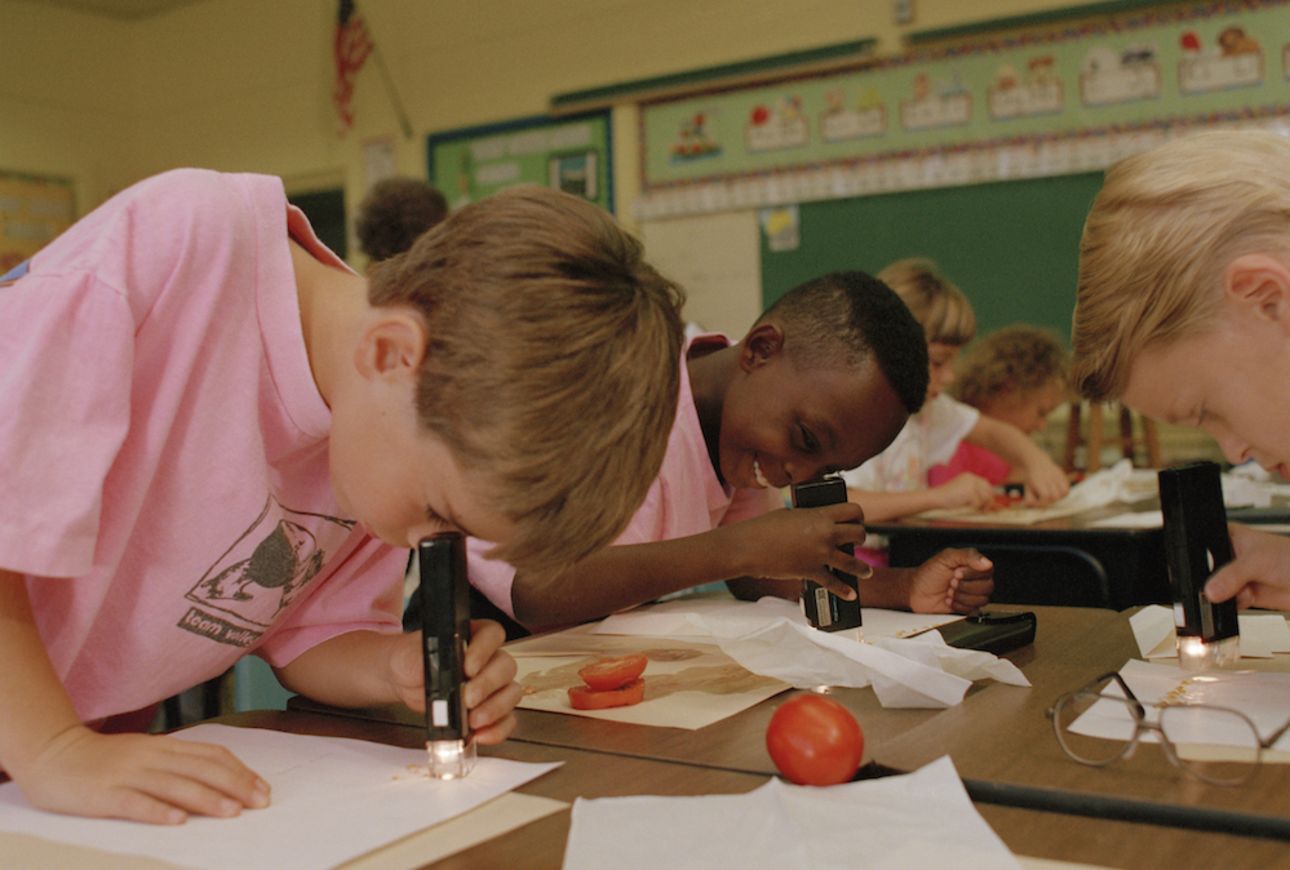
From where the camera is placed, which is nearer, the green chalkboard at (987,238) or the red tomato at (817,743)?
the red tomato at (817,743)

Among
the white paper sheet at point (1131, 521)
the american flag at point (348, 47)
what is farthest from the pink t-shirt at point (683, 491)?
the american flag at point (348, 47)

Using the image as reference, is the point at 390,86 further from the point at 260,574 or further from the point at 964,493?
the point at 260,574

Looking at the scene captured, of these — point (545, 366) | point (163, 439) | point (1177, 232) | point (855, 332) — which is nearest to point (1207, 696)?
point (1177, 232)

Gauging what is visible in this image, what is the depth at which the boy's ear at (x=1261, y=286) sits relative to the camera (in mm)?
893

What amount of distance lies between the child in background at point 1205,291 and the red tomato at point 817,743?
0.44m

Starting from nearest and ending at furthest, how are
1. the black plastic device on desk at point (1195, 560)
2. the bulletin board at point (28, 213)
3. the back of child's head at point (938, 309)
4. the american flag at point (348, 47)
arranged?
1. the black plastic device on desk at point (1195, 560)
2. the back of child's head at point (938, 309)
3. the american flag at point (348, 47)
4. the bulletin board at point (28, 213)

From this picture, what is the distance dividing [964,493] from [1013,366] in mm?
1175

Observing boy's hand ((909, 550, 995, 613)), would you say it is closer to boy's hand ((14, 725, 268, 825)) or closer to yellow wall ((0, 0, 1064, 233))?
boy's hand ((14, 725, 268, 825))

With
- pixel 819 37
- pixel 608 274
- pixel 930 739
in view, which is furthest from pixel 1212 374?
pixel 819 37

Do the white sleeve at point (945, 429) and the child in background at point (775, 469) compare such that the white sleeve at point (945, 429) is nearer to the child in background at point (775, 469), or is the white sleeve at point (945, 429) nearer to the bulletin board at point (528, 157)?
the child in background at point (775, 469)

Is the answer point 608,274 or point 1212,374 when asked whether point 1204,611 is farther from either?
point 608,274

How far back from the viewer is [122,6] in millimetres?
Answer: 5695

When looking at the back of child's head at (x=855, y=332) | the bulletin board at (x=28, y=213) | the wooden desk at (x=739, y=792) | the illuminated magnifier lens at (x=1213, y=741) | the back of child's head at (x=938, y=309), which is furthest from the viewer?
the bulletin board at (x=28, y=213)

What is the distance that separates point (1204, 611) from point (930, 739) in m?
0.33
